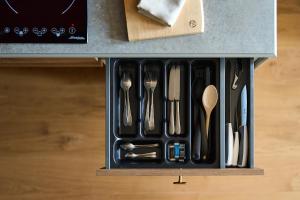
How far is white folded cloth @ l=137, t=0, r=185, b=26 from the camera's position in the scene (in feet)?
3.39

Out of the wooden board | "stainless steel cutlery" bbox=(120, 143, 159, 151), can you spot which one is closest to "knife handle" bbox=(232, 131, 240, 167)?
"stainless steel cutlery" bbox=(120, 143, 159, 151)

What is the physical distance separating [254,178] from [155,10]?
727 mm

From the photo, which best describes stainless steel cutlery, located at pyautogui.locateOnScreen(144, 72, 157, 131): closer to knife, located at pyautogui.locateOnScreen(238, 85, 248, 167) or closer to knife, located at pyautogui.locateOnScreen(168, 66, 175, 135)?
knife, located at pyautogui.locateOnScreen(168, 66, 175, 135)

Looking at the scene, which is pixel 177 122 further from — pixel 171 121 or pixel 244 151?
pixel 244 151

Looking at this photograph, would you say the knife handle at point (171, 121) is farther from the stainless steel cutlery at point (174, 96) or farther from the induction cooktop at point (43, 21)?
the induction cooktop at point (43, 21)

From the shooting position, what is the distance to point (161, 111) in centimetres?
121

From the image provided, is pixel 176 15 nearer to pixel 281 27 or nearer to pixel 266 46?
pixel 266 46

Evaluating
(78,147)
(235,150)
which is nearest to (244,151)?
(235,150)

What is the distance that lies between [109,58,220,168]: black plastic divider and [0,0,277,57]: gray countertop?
0.08 m

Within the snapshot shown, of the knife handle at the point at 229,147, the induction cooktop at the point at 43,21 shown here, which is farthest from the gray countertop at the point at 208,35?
the knife handle at the point at 229,147

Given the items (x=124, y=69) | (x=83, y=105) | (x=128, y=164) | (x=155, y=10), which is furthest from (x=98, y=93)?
(x=155, y=10)

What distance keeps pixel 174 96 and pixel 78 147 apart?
17.2 inches

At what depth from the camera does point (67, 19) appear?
108 cm

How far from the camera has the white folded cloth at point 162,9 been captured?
1.03 m
